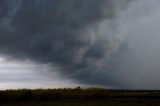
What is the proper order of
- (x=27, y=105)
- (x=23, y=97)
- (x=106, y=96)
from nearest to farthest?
(x=27, y=105) → (x=23, y=97) → (x=106, y=96)

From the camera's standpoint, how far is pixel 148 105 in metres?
52.6

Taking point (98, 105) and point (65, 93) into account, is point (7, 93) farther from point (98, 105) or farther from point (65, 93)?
point (98, 105)

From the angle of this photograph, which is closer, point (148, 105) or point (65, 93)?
point (148, 105)

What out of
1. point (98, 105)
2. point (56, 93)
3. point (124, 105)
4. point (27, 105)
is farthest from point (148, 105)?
point (56, 93)

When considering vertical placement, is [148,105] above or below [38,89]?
below

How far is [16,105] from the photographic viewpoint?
5634cm

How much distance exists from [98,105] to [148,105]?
893cm

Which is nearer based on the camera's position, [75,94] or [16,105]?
[16,105]

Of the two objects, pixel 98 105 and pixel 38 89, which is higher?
pixel 38 89

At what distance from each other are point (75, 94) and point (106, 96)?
27.1ft

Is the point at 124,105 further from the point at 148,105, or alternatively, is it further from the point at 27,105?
the point at 27,105

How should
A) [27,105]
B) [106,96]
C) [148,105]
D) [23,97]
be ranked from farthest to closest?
[106,96] → [23,97] → [27,105] → [148,105]

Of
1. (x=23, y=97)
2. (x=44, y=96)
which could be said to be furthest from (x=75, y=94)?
(x=23, y=97)

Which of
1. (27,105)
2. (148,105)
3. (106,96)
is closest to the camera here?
(148,105)
